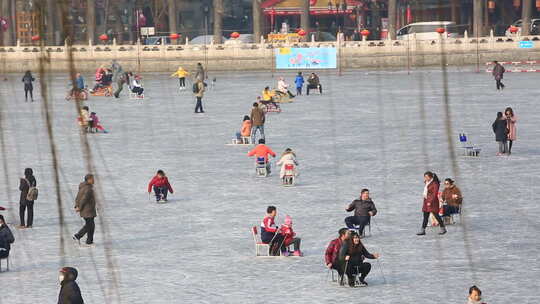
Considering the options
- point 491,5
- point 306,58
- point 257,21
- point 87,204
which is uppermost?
point 491,5

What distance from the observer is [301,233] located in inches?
725

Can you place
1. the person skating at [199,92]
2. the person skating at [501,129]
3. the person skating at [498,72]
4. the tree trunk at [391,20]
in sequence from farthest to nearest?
1. the tree trunk at [391,20]
2. the person skating at [498,72]
3. the person skating at [199,92]
4. the person skating at [501,129]

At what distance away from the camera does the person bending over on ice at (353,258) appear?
14.4m

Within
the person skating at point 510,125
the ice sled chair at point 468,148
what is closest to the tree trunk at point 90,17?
the ice sled chair at point 468,148

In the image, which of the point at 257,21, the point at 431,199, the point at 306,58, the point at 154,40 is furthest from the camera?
the point at 154,40

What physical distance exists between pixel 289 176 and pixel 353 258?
904cm

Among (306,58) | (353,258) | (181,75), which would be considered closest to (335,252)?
(353,258)

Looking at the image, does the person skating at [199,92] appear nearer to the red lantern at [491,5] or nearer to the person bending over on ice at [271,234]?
the person bending over on ice at [271,234]

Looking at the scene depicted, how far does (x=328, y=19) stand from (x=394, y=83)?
27880mm

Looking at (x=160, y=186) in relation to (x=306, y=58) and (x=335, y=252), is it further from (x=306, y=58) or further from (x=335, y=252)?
(x=306, y=58)

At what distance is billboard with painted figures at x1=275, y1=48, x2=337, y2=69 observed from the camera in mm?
58125

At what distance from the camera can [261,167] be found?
2494 centimetres

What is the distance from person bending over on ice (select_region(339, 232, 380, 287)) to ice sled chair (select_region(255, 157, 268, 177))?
1014 centimetres

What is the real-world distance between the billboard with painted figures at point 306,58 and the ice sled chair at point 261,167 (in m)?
33.0
